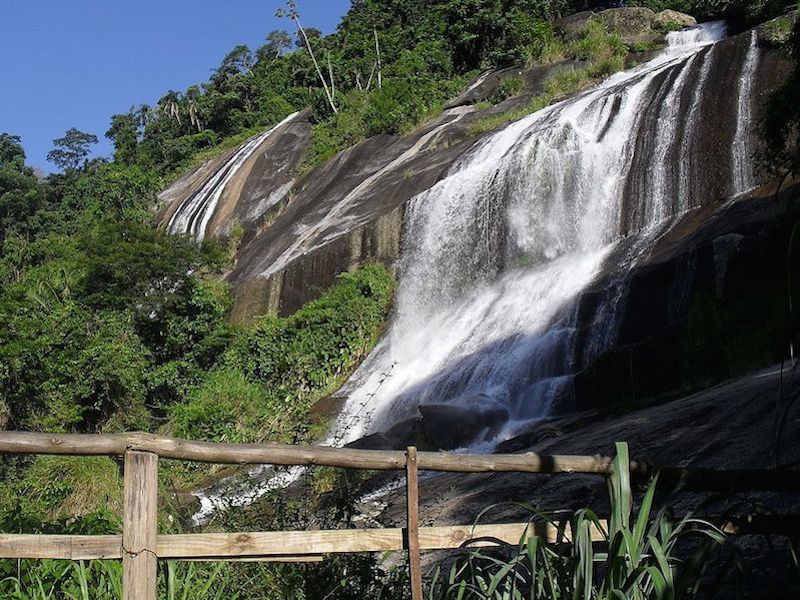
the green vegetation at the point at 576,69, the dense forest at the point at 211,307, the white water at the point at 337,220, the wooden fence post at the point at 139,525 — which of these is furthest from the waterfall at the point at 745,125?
the wooden fence post at the point at 139,525

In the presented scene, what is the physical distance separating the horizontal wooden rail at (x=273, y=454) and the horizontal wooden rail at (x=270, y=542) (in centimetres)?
25

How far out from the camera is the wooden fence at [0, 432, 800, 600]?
3.66 m

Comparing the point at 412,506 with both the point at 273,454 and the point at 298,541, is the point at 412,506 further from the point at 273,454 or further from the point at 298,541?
the point at 273,454

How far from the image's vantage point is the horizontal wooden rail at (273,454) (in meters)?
3.61

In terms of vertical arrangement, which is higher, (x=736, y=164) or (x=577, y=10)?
(x=577, y=10)

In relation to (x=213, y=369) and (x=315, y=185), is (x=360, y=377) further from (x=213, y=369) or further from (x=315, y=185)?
(x=315, y=185)

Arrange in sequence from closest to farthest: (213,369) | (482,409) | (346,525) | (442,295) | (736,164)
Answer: (346,525) → (482,409) → (736,164) → (442,295) → (213,369)

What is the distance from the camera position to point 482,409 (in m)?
13.7

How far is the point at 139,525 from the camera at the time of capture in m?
3.68

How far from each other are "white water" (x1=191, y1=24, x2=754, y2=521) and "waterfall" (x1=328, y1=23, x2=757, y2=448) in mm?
27

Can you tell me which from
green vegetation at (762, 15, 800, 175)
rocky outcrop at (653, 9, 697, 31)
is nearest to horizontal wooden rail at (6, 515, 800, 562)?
green vegetation at (762, 15, 800, 175)

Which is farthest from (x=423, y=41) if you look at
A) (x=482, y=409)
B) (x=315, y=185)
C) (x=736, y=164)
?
(x=482, y=409)

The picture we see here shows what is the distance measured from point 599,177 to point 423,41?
21238mm

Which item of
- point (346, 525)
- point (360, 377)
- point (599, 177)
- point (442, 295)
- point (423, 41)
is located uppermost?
point (423, 41)
